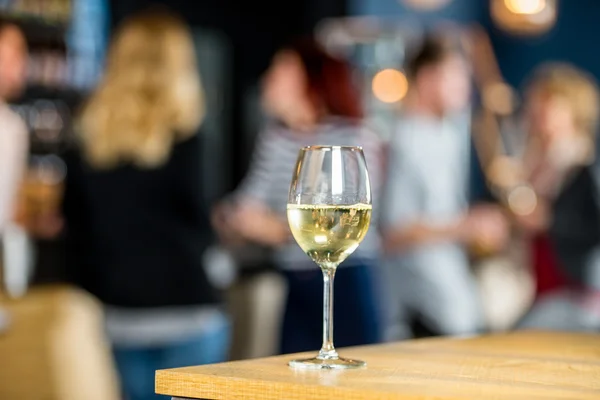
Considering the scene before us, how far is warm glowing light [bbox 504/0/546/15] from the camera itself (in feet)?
19.6

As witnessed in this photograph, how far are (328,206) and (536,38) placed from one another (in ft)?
31.7

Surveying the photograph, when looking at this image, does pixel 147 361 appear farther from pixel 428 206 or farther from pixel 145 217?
pixel 428 206

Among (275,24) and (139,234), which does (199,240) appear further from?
(275,24)

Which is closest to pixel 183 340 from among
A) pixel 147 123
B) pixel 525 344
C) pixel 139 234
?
pixel 139 234

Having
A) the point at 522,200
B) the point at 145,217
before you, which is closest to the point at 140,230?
the point at 145,217

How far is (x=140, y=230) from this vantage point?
3.51 meters

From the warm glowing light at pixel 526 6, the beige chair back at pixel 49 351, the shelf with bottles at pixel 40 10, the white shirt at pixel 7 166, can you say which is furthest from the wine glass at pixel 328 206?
the shelf with bottles at pixel 40 10

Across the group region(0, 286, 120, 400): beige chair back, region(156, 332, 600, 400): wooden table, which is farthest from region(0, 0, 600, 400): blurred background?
region(156, 332, 600, 400): wooden table

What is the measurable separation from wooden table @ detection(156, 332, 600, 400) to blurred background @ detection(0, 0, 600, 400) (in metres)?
1.78

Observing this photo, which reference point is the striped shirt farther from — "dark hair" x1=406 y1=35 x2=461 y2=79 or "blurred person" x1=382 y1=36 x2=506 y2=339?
"dark hair" x1=406 y1=35 x2=461 y2=79

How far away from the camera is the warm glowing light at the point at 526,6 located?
5988 millimetres

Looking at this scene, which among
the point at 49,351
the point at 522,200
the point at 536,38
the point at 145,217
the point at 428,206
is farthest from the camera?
the point at 536,38

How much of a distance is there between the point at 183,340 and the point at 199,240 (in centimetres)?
30

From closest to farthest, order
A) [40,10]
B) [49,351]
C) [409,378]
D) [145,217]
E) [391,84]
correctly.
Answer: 1. [409,378]
2. [49,351]
3. [145,217]
4. [40,10]
5. [391,84]
